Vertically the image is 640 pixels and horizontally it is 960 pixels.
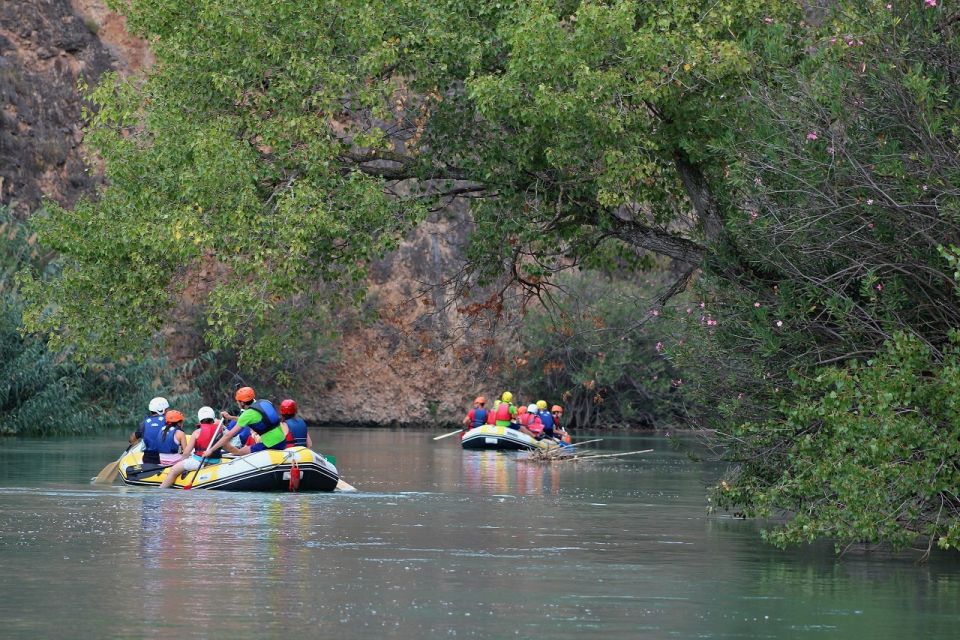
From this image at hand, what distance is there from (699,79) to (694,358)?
13.3 feet

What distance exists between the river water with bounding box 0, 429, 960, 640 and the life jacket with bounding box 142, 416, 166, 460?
136cm

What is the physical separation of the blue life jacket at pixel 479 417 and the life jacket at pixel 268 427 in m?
26.1

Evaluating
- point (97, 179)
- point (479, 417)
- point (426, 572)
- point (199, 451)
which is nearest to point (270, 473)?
point (199, 451)

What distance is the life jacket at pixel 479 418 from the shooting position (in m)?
52.9

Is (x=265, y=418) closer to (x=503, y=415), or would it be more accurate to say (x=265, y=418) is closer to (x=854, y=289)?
(x=854, y=289)

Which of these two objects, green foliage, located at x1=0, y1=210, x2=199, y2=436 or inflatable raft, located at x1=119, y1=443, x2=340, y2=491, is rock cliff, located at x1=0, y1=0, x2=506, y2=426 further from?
inflatable raft, located at x1=119, y1=443, x2=340, y2=491

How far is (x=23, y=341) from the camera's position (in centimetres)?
4875

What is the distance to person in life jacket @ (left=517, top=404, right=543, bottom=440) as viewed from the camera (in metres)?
52.2

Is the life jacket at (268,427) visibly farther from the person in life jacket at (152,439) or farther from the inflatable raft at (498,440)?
the inflatable raft at (498,440)

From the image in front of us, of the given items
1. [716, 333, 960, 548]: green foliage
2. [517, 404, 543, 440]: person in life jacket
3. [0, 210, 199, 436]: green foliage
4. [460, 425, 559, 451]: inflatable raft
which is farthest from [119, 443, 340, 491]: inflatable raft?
[517, 404, 543, 440]: person in life jacket

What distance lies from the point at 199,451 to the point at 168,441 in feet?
1.84

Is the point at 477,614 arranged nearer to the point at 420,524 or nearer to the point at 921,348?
the point at 921,348

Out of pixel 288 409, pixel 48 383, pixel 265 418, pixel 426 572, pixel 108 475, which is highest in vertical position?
pixel 48 383

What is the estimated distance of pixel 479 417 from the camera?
53.0 metres
